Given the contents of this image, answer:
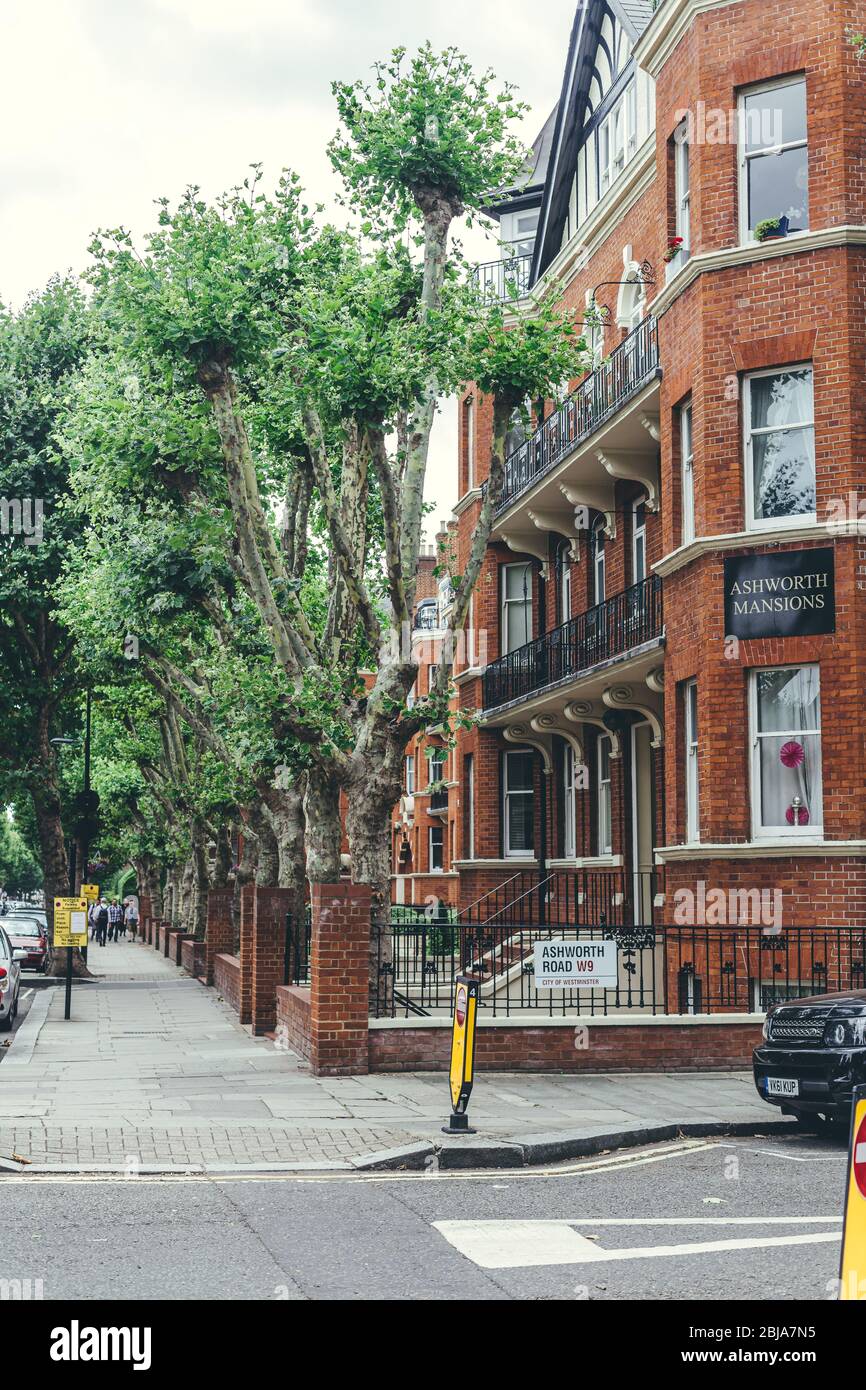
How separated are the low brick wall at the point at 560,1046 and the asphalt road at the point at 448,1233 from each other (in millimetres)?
4338

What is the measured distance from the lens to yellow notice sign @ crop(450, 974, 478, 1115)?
36.1ft

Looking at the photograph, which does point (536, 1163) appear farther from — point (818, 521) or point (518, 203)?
point (518, 203)

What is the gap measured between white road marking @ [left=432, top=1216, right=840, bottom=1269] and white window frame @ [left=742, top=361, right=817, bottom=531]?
35.5ft

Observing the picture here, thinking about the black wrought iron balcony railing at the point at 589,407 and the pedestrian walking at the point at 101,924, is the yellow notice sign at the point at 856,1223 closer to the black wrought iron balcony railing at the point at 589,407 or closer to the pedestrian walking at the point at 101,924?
the black wrought iron balcony railing at the point at 589,407

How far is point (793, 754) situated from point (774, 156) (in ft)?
23.6

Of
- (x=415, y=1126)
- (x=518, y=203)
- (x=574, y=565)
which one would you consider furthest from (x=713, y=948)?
(x=518, y=203)

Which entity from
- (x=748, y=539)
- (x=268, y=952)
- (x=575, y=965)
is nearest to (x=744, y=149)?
(x=748, y=539)

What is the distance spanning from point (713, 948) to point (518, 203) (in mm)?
20996

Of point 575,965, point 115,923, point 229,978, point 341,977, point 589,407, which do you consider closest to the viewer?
point 341,977

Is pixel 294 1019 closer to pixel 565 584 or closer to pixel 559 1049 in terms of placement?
pixel 559 1049

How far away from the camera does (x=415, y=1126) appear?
1156cm

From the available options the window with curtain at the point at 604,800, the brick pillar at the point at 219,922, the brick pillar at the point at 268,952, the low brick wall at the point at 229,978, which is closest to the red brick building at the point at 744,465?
the window with curtain at the point at 604,800

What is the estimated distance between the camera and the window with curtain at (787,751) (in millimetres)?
17438

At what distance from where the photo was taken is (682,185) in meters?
20.1
